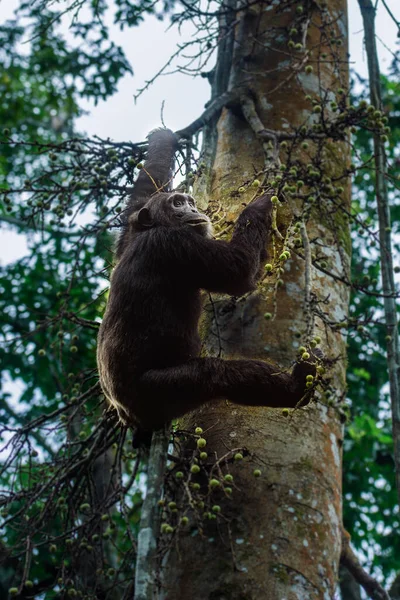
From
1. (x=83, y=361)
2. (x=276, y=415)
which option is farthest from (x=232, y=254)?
(x=83, y=361)

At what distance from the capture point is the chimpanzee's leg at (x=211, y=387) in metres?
3.70

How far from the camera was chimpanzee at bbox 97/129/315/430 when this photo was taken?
3727mm

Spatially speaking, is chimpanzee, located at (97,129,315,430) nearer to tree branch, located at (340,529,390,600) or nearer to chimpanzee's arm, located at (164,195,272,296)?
chimpanzee's arm, located at (164,195,272,296)

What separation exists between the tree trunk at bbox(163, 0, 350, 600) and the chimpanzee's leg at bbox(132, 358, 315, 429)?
0.14 meters

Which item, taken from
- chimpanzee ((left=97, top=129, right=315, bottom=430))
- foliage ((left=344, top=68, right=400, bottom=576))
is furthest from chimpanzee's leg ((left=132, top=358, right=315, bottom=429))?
foliage ((left=344, top=68, right=400, bottom=576))

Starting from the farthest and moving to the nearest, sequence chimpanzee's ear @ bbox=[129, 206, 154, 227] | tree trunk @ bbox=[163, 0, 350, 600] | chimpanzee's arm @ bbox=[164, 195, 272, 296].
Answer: chimpanzee's ear @ bbox=[129, 206, 154, 227]
chimpanzee's arm @ bbox=[164, 195, 272, 296]
tree trunk @ bbox=[163, 0, 350, 600]

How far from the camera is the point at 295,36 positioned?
17.5 ft

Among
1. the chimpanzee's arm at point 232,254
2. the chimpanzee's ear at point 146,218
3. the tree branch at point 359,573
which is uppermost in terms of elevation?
the chimpanzee's ear at point 146,218

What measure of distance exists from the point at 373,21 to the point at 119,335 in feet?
11.3

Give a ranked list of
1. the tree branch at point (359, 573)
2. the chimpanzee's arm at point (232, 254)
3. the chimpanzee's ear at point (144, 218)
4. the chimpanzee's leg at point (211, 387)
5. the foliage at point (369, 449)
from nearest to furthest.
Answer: the chimpanzee's leg at point (211, 387), the chimpanzee's arm at point (232, 254), the tree branch at point (359, 573), the chimpanzee's ear at point (144, 218), the foliage at point (369, 449)

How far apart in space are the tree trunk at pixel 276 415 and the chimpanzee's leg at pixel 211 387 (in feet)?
0.46

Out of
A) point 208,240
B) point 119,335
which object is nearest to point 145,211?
point 208,240

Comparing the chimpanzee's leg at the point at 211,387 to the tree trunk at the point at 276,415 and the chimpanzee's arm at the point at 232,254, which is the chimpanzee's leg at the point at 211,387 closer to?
the tree trunk at the point at 276,415

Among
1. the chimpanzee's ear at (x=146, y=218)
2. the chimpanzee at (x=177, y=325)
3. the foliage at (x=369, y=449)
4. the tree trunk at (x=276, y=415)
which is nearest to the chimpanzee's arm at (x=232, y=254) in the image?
the chimpanzee at (x=177, y=325)
